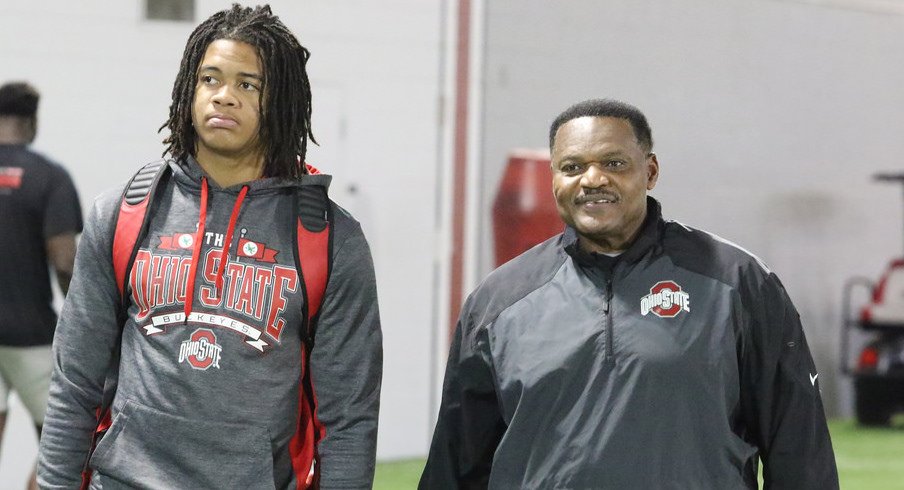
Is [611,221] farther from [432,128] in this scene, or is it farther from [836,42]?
[836,42]

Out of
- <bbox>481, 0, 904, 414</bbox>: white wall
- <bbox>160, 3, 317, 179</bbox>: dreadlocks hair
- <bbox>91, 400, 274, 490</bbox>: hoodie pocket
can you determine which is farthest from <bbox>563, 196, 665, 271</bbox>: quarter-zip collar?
<bbox>481, 0, 904, 414</bbox>: white wall

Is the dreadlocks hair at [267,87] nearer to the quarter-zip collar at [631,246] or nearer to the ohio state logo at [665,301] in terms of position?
the quarter-zip collar at [631,246]

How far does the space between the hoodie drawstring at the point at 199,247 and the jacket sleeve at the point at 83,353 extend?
0.13 meters

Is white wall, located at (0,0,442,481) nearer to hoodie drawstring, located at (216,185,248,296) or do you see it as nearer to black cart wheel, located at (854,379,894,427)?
black cart wheel, located at (854,379,894,427)

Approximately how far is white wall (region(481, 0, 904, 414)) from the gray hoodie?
435cm

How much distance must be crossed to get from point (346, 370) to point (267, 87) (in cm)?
45

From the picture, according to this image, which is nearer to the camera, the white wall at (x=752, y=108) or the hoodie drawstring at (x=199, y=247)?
the hoodie drawstring at (x=199, y=247)

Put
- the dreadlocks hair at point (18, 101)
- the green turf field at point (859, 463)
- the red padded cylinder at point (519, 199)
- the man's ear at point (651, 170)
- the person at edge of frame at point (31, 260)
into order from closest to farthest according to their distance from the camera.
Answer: the man's ear at point (651, 170)
the person at edge of frame at point (31, 260)
the dreadlocks hair at point (18, 101)
the green turf field at point (859, 463)
the red padded cylinder at point (519, 199)

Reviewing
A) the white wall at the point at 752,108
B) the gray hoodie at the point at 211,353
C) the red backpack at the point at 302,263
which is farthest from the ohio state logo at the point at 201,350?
the white wall at the point at 752,108

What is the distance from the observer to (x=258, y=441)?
2.05 metres

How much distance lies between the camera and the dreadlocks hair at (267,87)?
7.04 feet

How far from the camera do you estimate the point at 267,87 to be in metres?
2.13

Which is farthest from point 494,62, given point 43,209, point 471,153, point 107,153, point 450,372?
point 450,372

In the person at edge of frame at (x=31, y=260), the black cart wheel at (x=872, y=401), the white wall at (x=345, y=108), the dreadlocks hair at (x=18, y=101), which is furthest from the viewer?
the black cart wheel at (x=872, y=401)
